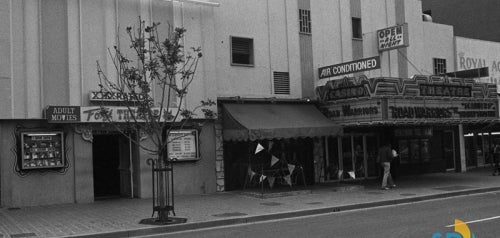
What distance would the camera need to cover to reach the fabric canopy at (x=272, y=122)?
17.7 metres

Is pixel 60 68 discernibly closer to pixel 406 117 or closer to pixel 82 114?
pixel 82 114

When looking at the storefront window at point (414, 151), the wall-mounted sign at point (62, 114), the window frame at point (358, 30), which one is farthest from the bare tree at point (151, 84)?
the storefront window at point (414, 151)

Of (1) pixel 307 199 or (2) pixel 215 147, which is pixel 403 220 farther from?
(2) pixel 215 147

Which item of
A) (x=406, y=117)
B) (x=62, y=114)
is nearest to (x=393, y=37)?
(x=406, y=117)

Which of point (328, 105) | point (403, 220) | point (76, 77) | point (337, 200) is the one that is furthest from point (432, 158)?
point (76, 77)

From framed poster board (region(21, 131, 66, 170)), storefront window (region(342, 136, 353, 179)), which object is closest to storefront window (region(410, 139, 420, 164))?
storefront window (region(342, 136, 353, 179))

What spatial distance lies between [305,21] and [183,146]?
24.3 ft

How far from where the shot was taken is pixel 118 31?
16.8 metres

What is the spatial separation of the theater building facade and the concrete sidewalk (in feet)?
8.19

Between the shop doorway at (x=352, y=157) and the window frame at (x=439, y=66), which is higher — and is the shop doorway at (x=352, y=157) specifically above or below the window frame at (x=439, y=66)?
below

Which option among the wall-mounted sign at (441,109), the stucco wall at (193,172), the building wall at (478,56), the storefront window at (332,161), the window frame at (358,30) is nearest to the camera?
the stucco wall at (193,172)

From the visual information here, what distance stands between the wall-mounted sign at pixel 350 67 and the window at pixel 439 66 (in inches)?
306

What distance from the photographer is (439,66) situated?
85.9ft

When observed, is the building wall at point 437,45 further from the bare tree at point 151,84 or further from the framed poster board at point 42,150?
the framed poster board at point 42,150
